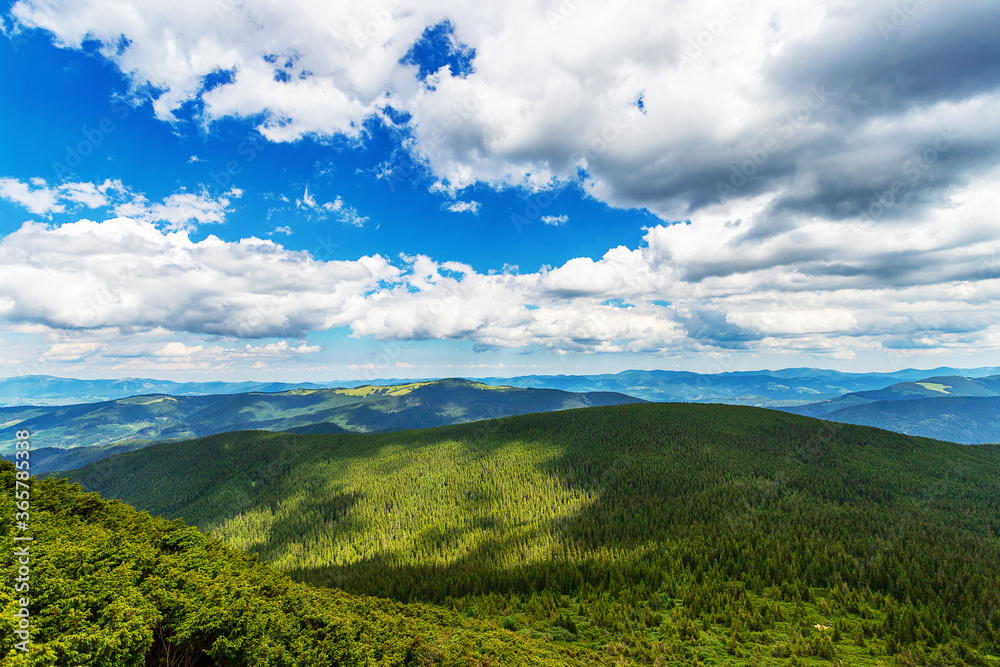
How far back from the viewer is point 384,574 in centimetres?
16450

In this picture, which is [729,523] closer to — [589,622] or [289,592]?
[589,622]

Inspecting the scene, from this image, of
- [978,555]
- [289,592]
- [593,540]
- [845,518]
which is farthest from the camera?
[593,540]

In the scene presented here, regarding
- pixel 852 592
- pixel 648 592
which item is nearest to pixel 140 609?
pixel 648 592

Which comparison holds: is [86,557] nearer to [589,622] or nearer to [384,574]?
[589,622]

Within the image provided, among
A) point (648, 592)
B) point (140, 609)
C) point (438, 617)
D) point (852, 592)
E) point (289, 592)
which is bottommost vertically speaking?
point (648, 592)

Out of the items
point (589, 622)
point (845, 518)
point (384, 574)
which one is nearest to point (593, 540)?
point (589, 622)

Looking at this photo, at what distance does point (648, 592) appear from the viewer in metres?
117

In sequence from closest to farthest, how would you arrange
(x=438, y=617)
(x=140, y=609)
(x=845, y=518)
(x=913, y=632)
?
(x=140, y=609)
(x=438, y=617)
(x=913, y=632)
(x=845, y=518)

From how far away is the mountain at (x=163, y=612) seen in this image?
29.3m

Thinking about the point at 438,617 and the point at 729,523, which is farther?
the point at 729,523

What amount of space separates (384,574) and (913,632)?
538ft

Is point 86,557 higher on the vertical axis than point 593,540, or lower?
higher

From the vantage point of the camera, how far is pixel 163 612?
120 ft

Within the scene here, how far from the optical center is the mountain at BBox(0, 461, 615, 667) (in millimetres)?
29297
